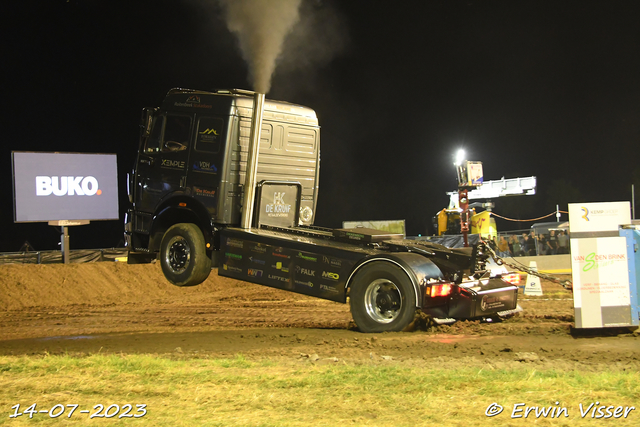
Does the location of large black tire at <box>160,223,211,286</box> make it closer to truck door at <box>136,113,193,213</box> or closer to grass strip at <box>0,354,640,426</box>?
truck door at <box>136,113,193,213</box>

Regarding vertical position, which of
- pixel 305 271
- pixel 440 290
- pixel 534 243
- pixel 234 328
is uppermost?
pixel 534 243

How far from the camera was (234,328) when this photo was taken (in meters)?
11.3

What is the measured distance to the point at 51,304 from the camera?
57.1 feet

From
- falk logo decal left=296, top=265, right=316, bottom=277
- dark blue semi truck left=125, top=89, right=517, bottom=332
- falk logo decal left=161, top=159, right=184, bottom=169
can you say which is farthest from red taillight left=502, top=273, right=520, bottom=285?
falk logo decal left=161, top=159, right=184, bottom=169

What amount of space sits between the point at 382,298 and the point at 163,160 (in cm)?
518

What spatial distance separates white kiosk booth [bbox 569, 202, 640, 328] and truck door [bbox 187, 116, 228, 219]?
593 centimetres

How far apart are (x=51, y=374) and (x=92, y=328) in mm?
5144

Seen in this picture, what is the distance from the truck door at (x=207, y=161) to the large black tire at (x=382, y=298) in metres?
3.22

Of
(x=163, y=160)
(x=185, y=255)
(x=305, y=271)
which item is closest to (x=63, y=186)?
(x=163, y=160)

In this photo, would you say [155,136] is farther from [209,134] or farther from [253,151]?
[253,151]

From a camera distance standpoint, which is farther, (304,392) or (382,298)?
(382,298)

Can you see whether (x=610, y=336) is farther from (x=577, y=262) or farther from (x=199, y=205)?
(x=199, y=205)

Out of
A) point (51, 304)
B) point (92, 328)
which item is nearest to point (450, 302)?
point (92, 328)

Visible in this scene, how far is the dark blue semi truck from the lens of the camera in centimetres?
932
